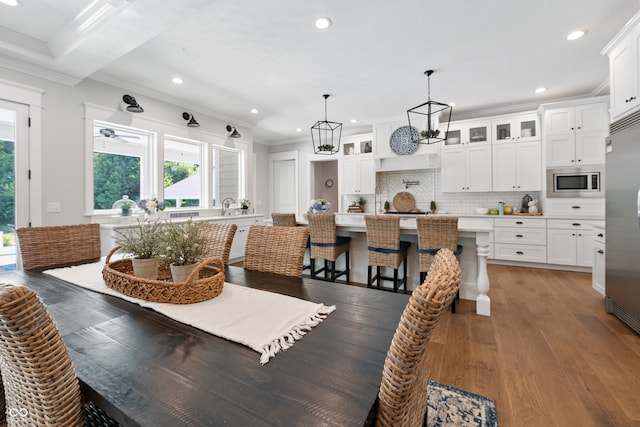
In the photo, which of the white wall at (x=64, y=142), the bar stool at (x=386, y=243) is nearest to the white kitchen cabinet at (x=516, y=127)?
the bar stool at (x=386, y=243)

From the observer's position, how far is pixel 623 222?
2.38 metres

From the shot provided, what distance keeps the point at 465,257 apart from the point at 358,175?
340cm

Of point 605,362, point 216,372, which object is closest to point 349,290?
point 216,372

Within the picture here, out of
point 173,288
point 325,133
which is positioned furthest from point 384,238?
point 325,133

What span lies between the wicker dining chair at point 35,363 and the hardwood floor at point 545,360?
1.82 meters

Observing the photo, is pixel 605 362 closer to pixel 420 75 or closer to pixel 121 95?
pixel 420 75

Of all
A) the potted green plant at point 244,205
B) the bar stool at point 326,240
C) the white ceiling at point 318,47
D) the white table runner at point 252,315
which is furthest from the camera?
the potted green plant at point 244,205

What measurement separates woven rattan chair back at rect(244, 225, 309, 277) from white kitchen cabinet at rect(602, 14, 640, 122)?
2975 mm

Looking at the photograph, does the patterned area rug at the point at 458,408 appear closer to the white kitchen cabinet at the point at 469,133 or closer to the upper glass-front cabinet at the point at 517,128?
the white kitchen cabinet at the point at 469,133

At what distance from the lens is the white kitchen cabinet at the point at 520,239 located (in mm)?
4422

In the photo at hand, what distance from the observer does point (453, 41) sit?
2871 millimetres

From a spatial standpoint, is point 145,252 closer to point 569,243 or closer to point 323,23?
point 323,23

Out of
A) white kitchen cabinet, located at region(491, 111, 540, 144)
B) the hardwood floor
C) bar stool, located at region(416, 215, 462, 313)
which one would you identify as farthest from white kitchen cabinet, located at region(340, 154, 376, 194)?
the hardwood floor

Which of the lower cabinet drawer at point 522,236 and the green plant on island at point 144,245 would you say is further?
the lower cabinet drawer at point 522,236
